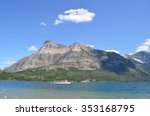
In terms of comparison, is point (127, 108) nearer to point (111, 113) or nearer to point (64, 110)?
point (111, 113)

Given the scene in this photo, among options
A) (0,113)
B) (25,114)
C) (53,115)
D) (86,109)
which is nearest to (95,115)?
(86,109)

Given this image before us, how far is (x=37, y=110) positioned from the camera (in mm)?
22766

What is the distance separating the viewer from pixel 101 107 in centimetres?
2348

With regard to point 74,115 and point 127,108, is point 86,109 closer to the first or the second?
point 74,115

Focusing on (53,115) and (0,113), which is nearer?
(53,115)

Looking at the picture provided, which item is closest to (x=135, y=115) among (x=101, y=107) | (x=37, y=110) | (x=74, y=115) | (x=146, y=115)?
(x=146, y=115)

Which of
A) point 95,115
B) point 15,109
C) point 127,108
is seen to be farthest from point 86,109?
point 15,109

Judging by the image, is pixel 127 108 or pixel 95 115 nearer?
pixel 95 115

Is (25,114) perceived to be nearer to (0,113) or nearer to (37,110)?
(37,110)

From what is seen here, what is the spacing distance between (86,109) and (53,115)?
236cm

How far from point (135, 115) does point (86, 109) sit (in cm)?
332

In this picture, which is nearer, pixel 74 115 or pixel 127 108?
pixel 74 115

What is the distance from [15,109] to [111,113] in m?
6.77

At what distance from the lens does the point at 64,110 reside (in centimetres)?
2247
